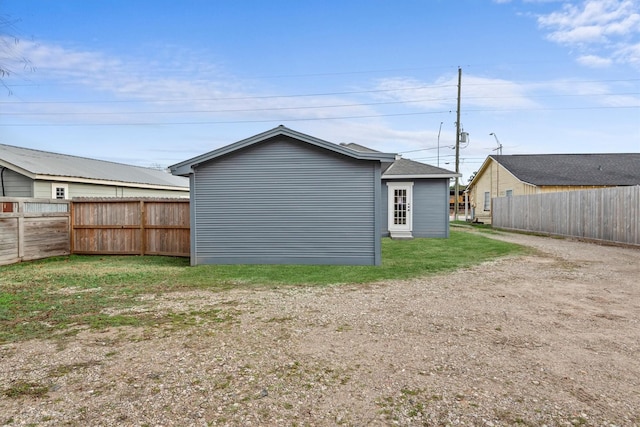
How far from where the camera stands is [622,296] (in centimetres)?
599

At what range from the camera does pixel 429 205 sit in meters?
16.1

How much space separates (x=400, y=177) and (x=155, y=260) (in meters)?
10.2

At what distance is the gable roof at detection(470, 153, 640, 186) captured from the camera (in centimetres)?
2152

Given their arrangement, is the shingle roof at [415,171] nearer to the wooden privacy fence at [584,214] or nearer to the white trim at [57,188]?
the wooden privacy fence at [584,214]

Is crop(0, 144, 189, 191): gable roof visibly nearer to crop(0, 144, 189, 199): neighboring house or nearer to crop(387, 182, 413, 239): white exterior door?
crop(0, 144, 189, 199): neighboring house

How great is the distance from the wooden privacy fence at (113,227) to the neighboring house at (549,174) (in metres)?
19.5

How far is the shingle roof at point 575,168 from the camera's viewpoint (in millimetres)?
21578

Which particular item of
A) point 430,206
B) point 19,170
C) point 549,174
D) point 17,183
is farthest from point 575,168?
point 17,183

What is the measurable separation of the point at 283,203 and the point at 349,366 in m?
6.45

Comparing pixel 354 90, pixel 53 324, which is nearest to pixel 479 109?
pixel 354 90

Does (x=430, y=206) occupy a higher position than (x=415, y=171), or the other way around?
(x=415, y=171)

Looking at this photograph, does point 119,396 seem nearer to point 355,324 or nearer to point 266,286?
point 355,324

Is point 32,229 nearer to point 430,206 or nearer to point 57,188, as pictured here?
point 57,188

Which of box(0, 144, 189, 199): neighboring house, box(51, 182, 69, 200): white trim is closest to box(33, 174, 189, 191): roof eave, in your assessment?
box(0, 144, 189, 199): neighboring house
